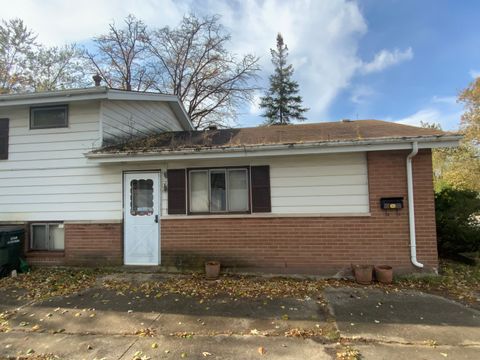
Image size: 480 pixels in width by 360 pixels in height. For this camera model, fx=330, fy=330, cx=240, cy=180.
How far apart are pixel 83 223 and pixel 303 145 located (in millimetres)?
5283

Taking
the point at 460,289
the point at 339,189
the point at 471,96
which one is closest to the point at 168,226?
the point at 339,189

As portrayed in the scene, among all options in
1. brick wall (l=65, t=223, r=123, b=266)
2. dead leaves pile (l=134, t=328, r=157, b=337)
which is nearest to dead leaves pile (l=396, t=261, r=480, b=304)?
dead leaves pile (l=134, t=328, r=157, b=337)

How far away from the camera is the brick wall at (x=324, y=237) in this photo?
648 cm

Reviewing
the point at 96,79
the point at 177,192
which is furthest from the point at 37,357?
the point at 96,79

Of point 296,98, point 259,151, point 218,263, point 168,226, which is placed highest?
point 296,98

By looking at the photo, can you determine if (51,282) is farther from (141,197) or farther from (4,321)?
(141,197)

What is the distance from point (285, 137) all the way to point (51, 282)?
5877mm

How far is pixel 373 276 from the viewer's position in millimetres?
6402

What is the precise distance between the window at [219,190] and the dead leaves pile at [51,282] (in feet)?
8.58

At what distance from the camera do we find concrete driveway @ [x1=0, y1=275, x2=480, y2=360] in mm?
3768

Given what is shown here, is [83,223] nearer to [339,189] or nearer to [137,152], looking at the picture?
[137,152]

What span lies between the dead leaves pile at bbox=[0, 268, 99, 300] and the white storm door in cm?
96

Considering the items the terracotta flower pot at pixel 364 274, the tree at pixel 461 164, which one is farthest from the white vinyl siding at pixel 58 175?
the tree at pixel 461 164

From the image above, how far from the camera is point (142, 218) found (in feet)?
24.7
